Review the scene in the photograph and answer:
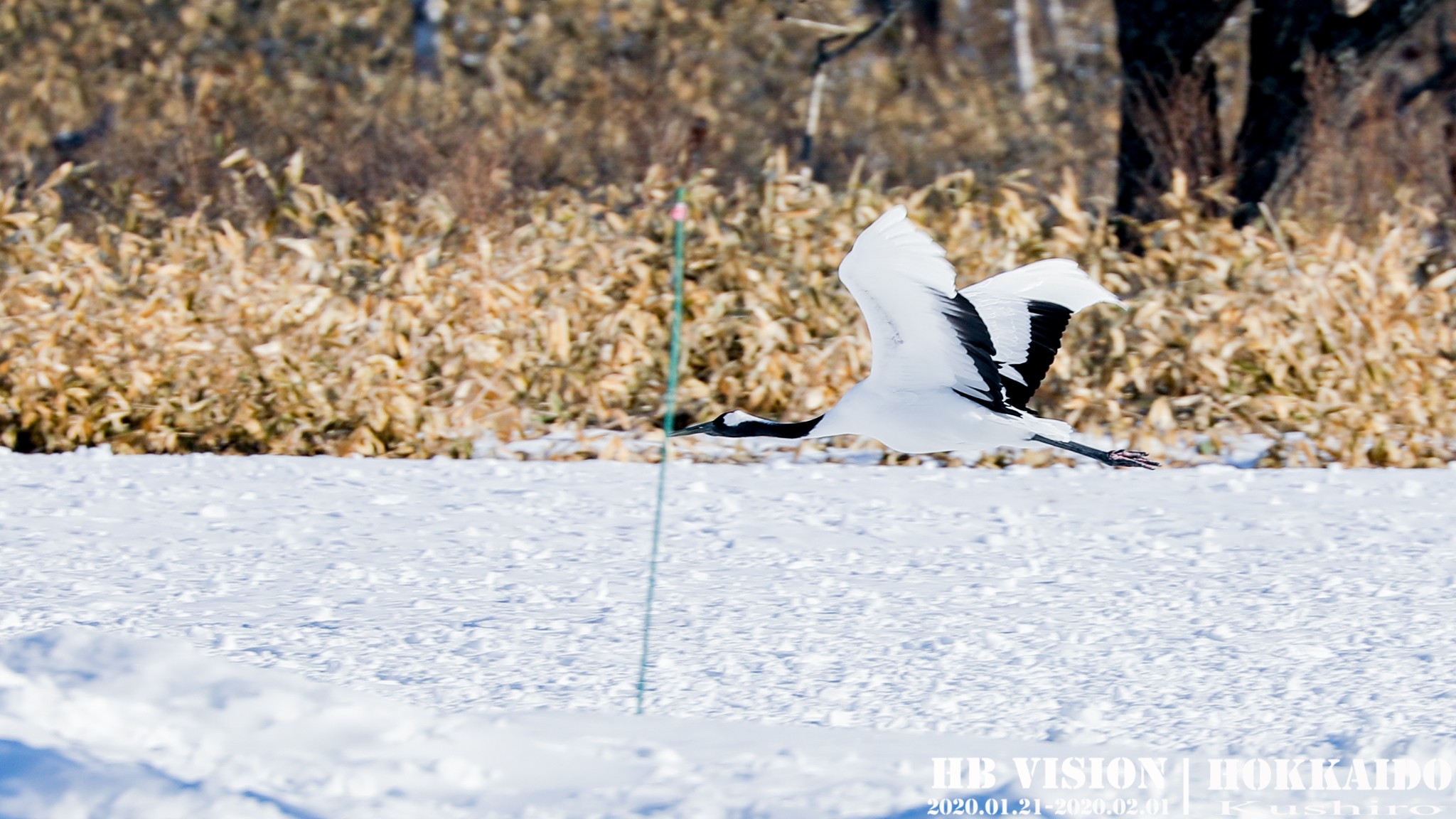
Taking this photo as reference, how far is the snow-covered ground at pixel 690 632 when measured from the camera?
139 inches

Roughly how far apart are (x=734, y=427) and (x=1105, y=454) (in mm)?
1044

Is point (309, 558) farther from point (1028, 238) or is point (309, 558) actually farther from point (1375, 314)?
point (1375, 314)

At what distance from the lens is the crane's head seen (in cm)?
462

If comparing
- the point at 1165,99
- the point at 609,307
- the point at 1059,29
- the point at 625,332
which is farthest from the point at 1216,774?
the point at 1059,29

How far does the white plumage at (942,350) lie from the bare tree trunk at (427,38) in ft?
39.8

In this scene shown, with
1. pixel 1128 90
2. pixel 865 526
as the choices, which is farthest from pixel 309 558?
pixel 1128 90

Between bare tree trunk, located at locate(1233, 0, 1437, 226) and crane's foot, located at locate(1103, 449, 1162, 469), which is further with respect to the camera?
bare tree trunk, located at locate(1233, 0, 1437, 226)

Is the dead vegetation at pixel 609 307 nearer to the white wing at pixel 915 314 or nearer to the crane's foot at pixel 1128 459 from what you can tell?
the crane's foot at pixel 1128 459

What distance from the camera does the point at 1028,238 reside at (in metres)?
8.93

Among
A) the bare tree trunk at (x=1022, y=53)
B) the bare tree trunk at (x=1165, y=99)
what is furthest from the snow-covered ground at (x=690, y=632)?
the bare tree trunk at (x=1022, y=53)

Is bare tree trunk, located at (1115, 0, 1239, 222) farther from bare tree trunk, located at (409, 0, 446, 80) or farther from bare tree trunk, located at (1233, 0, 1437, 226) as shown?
bare tree trunk, located at (409, 0, 446, 80)

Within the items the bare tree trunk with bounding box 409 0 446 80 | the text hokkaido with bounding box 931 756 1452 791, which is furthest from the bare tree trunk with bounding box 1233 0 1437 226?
the bare tree trunk with bounding box 409 0 446 80

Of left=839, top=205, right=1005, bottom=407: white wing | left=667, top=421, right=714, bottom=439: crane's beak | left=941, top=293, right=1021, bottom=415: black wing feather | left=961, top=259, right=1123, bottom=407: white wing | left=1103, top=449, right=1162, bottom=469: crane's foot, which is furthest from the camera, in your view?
left=1103, top=449, right=1162, bottom=469: crane's foot

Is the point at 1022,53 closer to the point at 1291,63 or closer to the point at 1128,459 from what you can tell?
the point at 1291,63
